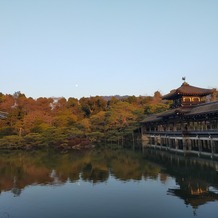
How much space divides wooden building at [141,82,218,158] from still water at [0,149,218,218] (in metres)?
3.53

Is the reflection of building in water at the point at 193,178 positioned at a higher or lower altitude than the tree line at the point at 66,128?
lower

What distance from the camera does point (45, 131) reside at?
172ft

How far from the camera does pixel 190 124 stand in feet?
121

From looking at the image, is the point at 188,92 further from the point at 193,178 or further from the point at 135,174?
the point at 193,178

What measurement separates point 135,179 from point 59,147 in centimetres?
3162

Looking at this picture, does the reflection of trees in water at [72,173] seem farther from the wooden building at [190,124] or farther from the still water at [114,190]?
the wooden building at [190,124]

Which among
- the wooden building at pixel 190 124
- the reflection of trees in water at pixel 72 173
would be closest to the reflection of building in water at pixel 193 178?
the reflection of trees in water at pixel 72 173

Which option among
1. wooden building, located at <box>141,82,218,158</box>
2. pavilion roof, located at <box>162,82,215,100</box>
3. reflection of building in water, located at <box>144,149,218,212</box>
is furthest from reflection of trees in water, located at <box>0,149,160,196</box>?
pavilion roof, located at <box>162,82,215,100</box>

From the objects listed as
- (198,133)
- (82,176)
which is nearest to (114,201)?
(82,176)

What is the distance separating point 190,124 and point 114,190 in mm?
21050

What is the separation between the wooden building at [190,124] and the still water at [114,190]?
3527mm

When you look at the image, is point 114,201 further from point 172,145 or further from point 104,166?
point 172,145

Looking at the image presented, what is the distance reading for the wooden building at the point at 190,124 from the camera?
3062 centimetres

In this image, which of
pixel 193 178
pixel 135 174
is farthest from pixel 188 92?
pixel 193 178
